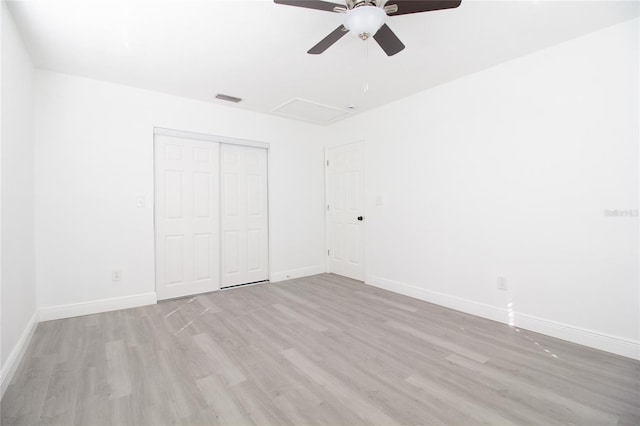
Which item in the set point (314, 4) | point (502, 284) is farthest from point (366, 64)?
point (502, 284)

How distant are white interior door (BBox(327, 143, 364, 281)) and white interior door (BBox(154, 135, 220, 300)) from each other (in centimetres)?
191

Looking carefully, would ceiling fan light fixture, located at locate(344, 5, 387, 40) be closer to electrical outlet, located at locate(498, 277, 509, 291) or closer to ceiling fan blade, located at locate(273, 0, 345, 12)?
ceiling fan blade, located at locate(273, 0, 345, 12)

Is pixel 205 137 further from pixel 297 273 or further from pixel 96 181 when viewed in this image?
pixel 297 273

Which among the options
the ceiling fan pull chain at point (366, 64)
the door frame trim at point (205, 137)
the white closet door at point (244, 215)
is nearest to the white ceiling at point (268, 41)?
the ceiling fan pull chain at point (366, 64)

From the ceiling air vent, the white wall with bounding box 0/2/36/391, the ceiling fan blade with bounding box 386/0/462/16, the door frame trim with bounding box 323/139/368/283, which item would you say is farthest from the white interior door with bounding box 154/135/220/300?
the ceiling fan blade with bounding box 386/0/462/16

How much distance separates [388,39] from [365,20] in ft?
1.07

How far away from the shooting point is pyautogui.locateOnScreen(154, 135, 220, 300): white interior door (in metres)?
3.79

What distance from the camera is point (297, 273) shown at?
4.95 m

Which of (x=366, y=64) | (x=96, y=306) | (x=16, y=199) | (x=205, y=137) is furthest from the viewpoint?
(x=205, y=137)

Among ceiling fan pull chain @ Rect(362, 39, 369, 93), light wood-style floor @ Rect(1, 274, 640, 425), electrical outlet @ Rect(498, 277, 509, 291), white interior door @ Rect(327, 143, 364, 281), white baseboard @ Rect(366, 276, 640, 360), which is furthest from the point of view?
white interior door @ Rect(327, 143, 364, 281)

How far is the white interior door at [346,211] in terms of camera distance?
469 centimetres

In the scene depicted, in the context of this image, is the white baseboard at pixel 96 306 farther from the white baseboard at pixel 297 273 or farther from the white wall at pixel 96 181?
the white baseboard at pixel 297 273

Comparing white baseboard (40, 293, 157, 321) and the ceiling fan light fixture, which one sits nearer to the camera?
the ceiling fan light fixture

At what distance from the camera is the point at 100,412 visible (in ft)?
5.63
